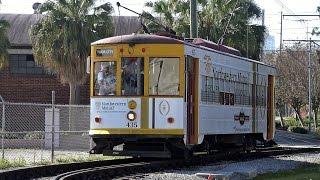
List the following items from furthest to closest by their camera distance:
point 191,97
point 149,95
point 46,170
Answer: point 191,97 → point 149,95 → point 46,170

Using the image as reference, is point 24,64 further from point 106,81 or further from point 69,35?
point 106,81

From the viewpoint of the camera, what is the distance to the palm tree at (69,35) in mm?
38281

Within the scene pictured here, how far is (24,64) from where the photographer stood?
42438 millimetres

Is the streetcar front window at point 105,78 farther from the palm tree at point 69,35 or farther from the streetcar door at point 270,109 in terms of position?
the palm tree at point 69,35

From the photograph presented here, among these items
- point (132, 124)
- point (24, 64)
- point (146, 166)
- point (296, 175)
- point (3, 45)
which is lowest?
point (296, 175)

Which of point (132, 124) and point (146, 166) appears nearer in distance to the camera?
point (146, 166)

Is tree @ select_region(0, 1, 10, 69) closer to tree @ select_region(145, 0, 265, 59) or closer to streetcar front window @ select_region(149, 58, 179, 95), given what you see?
tree @ select_region(145, 0, 265, 59)

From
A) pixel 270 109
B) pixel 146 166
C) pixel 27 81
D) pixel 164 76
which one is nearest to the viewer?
pixel 146 166

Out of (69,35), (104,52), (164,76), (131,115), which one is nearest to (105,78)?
(104,52)

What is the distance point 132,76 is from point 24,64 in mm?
24856

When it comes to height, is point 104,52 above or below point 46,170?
above

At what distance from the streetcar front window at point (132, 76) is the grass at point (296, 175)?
3.85 metres

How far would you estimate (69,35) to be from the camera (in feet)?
126

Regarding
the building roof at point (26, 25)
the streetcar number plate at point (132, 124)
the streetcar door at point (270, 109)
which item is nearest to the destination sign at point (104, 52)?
the streetcar number plate at point (132, 124)
